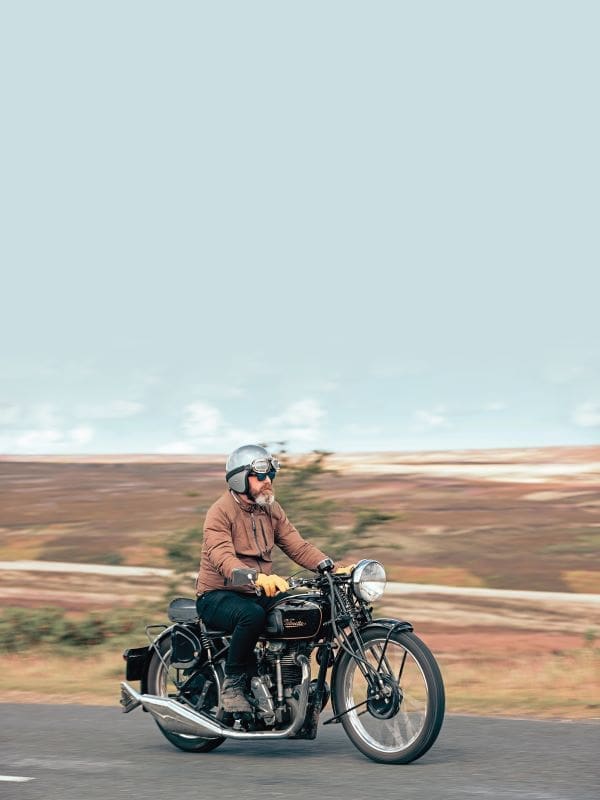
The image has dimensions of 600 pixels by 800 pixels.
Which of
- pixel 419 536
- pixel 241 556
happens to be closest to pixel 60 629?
pixel 241 556

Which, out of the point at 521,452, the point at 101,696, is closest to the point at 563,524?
the point at 521,452

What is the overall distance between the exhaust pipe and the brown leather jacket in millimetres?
667

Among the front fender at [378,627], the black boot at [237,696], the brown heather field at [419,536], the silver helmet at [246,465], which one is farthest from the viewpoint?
the brown heather field at [419,536]

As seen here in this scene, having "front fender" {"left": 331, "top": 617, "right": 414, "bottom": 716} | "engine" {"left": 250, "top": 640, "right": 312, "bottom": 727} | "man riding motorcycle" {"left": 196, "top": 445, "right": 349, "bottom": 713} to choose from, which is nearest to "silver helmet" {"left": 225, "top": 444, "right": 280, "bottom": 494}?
"man riding motorcycle" {"left": 196, "top": 445, "right": 349, "bottom": 713}

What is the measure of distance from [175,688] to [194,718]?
62 centimetres

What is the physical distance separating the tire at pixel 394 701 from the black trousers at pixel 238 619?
1.75 feet

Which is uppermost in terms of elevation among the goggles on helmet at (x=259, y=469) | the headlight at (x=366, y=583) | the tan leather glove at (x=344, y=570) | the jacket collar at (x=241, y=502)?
the goggles on helmet at (x=259, y=469)

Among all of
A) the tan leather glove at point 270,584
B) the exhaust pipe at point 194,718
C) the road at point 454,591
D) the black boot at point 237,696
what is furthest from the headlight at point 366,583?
the road at point 454,591

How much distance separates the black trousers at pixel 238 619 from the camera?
8.38 m

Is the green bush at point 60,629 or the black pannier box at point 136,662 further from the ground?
the green bush at point 60,629

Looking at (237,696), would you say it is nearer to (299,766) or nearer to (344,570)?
Result: (299,766)

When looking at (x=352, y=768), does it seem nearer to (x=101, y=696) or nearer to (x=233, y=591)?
(x=233, y=591)

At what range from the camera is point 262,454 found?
8703 mm

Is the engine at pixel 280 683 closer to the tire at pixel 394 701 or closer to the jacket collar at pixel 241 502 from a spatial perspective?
the tire at pixel 394 701
